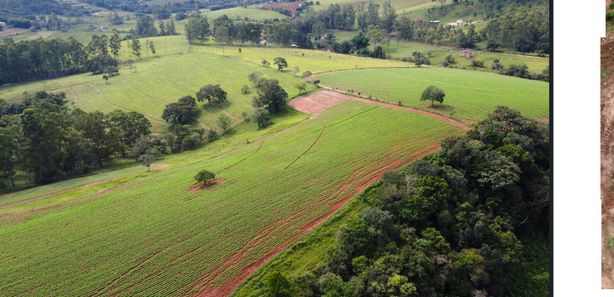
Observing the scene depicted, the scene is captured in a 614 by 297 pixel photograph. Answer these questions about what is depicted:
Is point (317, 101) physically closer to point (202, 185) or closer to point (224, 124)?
point (224, 124)

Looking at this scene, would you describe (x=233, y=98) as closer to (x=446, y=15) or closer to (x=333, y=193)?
(x=333, y=193)

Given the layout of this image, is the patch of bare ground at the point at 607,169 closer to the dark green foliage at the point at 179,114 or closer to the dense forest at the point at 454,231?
the dense forest at the point at 454,231

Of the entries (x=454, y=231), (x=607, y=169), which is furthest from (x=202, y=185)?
(x=607, y=169)

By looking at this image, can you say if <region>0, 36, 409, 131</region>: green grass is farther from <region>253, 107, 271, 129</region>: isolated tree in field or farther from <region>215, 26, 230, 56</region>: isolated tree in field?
<region>215, 26, 230, 56</region>: isolated tree in field

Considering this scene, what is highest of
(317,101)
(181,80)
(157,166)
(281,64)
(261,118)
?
(281,64)

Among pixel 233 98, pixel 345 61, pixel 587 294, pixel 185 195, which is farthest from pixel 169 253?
pixel 345 61

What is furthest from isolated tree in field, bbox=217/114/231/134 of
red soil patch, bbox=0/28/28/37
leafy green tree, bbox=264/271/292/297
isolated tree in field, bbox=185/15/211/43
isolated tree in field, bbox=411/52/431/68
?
red soil patch, bbox=0/28/28/37
